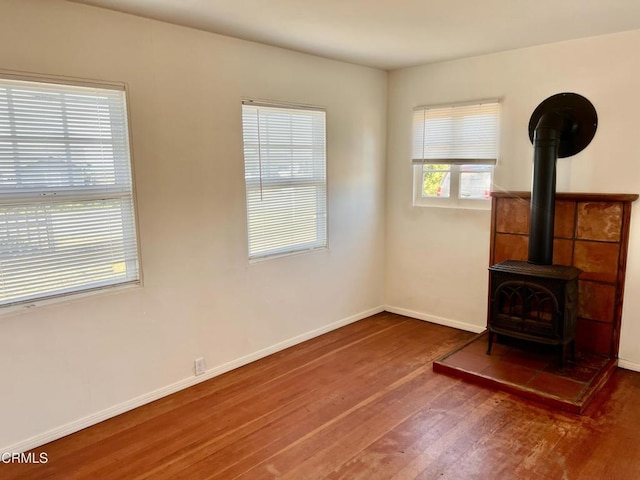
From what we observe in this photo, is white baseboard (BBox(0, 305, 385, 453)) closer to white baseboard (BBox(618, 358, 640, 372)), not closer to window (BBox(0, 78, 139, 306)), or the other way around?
window (BBox(0, 78, 139, 306))

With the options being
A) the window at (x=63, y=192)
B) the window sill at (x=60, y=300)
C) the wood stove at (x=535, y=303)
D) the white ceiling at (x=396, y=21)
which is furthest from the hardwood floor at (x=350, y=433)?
the white ceiling at (x=396, y=21)

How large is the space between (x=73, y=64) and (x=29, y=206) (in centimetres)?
81

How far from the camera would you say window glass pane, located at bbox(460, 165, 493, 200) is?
12.6ft

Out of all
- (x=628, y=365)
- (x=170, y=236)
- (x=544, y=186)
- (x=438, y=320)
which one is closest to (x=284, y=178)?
(x=170, y=236)

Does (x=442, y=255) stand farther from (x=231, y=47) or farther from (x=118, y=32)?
(x=118, y=32)

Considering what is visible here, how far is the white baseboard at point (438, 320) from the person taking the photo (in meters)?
4.12

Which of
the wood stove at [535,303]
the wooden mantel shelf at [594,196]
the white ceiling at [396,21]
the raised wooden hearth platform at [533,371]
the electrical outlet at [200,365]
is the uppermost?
the white ceiling at [396,21]

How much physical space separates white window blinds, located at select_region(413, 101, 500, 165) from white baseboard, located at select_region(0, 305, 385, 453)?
72.5 inches

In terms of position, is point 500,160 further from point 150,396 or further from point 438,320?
point 150,396

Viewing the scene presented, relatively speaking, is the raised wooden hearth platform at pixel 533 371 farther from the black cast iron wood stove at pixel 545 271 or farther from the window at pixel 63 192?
the window at pixel 63 192

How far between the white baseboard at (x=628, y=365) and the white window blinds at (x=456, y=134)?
5.90 feet

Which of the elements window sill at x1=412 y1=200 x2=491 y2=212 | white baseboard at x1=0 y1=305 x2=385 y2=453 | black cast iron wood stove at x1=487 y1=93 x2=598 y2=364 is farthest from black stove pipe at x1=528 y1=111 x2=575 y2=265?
white baseboard at x1=0 y1=305 x2=385 y2=453

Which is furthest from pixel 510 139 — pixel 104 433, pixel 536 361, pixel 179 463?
pixel 104 433

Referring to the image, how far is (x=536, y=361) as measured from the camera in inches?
128
